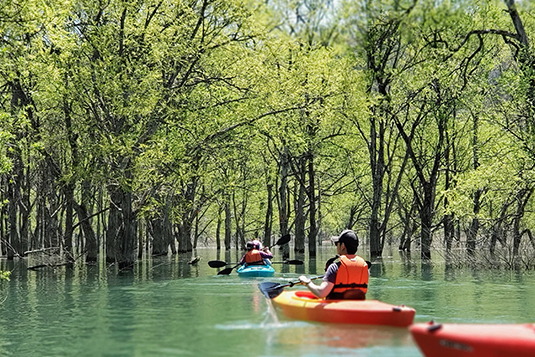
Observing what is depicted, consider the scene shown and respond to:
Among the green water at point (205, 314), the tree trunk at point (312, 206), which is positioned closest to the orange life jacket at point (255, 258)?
the green water at point (205, 314)

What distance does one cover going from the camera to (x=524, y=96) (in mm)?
18516

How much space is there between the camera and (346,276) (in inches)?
416

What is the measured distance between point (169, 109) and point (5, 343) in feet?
39.5

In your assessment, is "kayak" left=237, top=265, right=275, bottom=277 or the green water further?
"kayak" left=237, top=265, right=275, bottom=277

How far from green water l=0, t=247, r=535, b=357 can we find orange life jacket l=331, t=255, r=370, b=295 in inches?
34.8

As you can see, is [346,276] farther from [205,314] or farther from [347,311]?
[205,314]

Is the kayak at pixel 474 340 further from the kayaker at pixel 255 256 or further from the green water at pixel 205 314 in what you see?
the kayaker at pixel 255 256

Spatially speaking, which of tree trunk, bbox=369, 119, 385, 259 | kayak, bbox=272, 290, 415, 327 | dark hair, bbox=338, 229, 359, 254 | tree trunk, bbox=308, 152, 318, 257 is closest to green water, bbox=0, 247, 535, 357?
kayak, bbox=272, 290, 415, 327

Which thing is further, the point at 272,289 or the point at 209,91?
the point at 209,91

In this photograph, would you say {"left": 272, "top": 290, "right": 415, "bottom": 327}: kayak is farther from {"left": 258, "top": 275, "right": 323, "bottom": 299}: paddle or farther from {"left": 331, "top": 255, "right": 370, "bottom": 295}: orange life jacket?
{"left": 258, "top": 275, "right": 323, "bottom": 299}: paddle

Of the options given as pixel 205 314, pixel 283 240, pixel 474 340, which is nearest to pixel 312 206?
pixel 283 240

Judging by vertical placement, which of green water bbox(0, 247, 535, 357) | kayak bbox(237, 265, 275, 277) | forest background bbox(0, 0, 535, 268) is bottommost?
green water bbox(0, 247, 535, 357)

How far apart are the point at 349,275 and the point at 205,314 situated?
3.42 metres

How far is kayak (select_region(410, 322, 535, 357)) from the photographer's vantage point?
6012 millimetres
